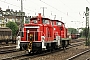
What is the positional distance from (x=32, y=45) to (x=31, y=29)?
1.55m

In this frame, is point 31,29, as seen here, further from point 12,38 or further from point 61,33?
point 12,38

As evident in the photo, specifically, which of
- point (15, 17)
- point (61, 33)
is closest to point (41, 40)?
point (61, 33)

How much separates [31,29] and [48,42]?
1926mm

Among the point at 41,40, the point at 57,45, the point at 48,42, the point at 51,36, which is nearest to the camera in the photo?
the point at 41,40

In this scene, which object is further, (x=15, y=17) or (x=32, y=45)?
(x=15, y=17)

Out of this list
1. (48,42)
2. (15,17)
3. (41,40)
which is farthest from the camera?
(15,17)

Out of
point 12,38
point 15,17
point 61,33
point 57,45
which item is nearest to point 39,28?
point 57,45

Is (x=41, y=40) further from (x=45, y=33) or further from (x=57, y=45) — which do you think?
(x=57, y=45)

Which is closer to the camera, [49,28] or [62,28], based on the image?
[49,28]

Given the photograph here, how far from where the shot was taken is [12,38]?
4588cm

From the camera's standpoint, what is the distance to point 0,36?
40.4 metres

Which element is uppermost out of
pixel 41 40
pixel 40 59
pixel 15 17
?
pixel 15 17

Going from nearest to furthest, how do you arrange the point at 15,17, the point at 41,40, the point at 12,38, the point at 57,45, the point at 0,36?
the point at 41,40, the point at 57,45, the point at 0,36, the point at 12,38, the point at 15,17

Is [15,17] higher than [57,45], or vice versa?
[15,17]
